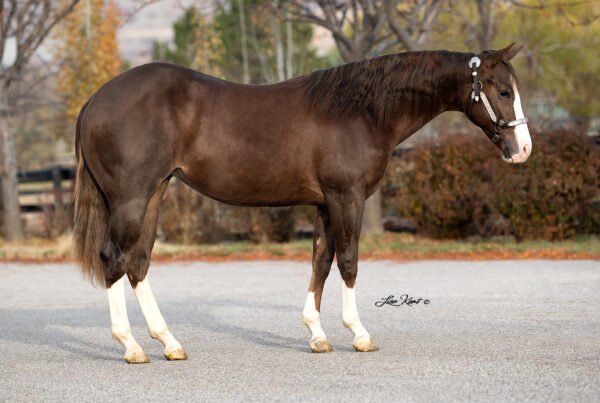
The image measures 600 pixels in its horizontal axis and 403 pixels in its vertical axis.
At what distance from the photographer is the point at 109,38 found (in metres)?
19.8

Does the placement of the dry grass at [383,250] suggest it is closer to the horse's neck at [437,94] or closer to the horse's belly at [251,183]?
the horse's neck at [437,94]

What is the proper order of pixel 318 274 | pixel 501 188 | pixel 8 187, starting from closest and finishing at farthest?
pixel 318 274
pixel 501 188
pixel 8 187

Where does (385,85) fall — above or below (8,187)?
above

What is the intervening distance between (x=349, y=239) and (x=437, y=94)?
4.36ft

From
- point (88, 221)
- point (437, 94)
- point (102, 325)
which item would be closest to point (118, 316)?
point (88, 221)

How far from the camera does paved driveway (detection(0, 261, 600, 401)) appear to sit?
4.64 meters

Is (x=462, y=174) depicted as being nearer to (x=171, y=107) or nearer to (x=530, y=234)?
(x=530, y=234)

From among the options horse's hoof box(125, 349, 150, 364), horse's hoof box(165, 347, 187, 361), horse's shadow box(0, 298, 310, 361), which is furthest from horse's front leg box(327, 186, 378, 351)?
horse's hoof box(125, 349, 150, 364)

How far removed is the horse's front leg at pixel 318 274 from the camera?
5824 mm

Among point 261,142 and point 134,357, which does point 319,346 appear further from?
point 261,142

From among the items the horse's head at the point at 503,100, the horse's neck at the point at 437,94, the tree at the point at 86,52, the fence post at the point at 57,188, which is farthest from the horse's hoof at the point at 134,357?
the tree at the point at 86,52

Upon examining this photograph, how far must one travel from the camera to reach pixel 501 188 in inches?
507

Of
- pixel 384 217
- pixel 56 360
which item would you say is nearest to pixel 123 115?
pixel 56 360

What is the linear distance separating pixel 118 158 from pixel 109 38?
15.2 meters
